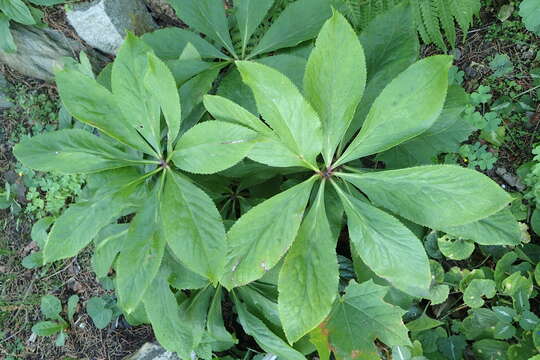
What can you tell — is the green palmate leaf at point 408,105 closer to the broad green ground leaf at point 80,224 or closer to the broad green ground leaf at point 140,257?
the broad green ground leaf at point 140,257

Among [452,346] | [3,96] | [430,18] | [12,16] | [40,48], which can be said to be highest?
[430,18]

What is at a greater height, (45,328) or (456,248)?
(456,248)

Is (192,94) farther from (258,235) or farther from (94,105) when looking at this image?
(258,235)

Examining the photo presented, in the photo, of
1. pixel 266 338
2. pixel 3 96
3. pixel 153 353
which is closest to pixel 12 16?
pixel 3 96

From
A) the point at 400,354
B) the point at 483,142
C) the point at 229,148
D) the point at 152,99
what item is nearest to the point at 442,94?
the point at 229,148

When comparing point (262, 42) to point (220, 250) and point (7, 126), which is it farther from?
point (7, 126)

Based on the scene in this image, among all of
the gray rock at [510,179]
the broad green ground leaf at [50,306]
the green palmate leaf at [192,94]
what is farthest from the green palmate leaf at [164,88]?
the broad green ground leaf at [50,306]
